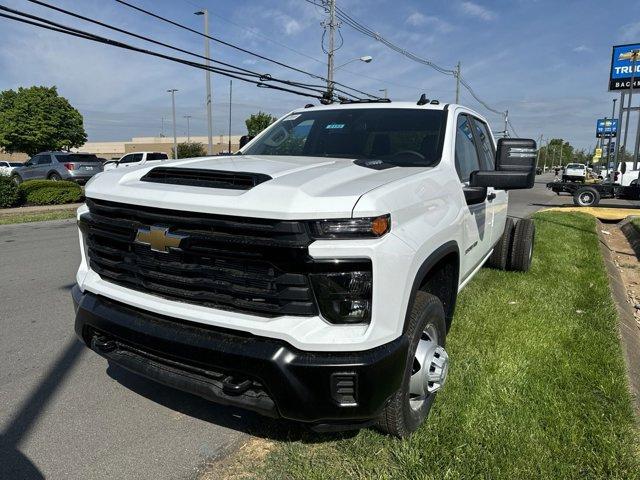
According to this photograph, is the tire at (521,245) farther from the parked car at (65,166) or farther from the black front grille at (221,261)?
the parked car at (65,166)

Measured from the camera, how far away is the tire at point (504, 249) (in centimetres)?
621

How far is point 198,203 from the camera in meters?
2.21

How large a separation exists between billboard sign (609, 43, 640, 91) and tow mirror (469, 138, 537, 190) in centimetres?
4256

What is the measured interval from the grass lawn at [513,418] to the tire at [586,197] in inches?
650

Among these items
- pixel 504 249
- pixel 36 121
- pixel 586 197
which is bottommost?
pixel 586 197

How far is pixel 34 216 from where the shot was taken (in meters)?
13.5

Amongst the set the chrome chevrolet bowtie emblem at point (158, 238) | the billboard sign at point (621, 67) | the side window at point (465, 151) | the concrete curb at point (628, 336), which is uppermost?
the billboard sign at point (621, 67)

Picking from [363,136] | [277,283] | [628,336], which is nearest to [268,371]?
[277,283]

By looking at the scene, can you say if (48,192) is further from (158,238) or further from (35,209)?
(158,238)

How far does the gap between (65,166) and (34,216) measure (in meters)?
9.24

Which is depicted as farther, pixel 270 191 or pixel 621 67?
pixel 621 67

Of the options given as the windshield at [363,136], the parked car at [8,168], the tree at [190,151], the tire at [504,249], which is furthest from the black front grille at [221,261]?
the tree at [190,151]

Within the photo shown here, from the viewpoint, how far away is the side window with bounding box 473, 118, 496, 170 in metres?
4.54

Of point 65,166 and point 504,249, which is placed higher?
point 65,166
